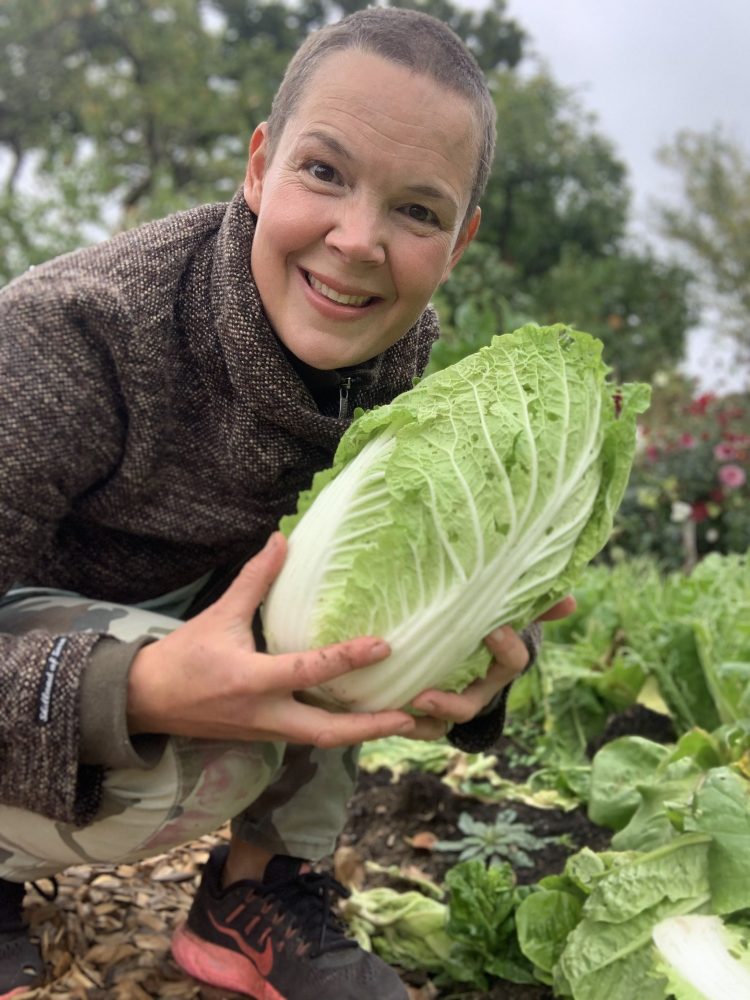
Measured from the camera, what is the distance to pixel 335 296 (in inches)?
94.0

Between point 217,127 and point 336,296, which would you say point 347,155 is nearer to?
point 336,296

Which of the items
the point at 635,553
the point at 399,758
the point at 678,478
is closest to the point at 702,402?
the point at 678,478

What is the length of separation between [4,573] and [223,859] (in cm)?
113

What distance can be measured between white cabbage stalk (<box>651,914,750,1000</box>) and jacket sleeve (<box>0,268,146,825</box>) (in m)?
1.34

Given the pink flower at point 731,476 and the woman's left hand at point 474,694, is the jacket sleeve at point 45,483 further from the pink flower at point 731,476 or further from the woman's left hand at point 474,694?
the pink flower at point 731,476

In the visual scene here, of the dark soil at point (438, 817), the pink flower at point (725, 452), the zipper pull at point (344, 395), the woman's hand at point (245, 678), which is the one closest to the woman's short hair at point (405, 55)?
the zipper pull at point (344, 395)

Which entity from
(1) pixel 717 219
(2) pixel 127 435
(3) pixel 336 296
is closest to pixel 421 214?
(3) pixel 336 296

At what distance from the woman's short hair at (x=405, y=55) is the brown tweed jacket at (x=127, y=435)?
33 centimetres

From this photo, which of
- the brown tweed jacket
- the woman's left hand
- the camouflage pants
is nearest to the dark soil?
the camouflage pants

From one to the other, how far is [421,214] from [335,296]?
11.1 inches

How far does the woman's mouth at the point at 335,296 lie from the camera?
7.82 feet

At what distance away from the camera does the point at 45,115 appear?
106 ft

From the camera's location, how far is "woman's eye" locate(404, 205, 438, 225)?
238 cm

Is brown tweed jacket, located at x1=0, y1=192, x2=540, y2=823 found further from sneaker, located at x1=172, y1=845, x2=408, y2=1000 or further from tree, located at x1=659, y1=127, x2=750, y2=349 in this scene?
A: tree, located at x1=659, y1=127, x2=750, y2=349
